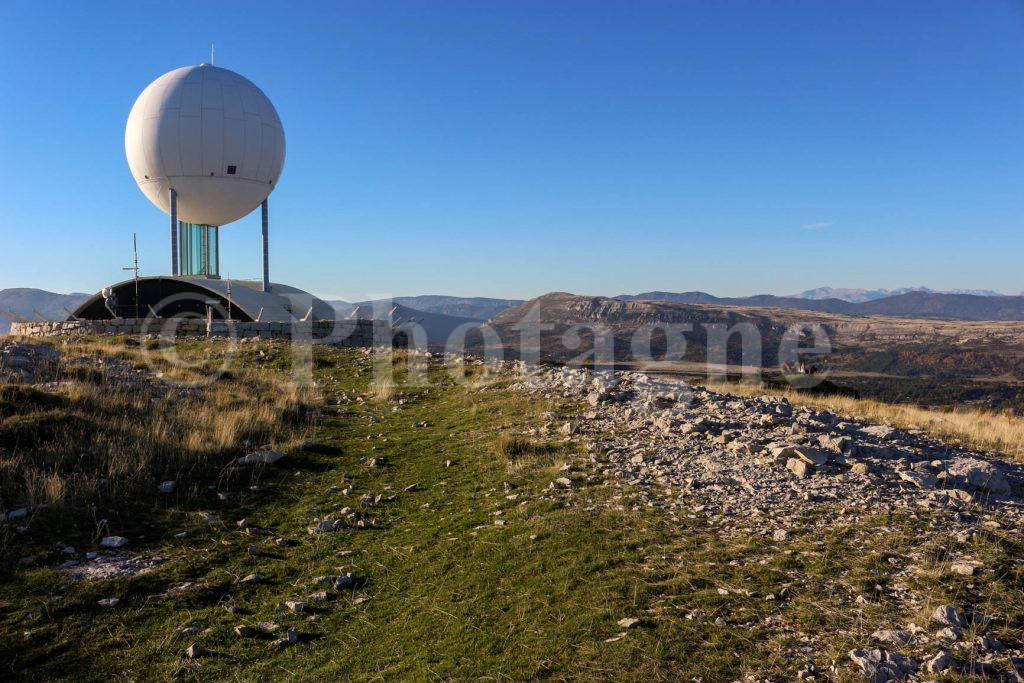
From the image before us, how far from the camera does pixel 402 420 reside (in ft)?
39.4

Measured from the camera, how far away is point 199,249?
29.9 metres

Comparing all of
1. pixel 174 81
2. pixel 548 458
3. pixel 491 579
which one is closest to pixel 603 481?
pixel 548 458

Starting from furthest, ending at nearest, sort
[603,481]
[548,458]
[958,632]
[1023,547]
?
[548,458]
[603,481]
[1023,547]
[958,632]

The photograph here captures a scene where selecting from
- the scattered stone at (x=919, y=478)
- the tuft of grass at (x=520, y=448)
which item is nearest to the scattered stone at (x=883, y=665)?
the scattered stone at (x=919, y=478)

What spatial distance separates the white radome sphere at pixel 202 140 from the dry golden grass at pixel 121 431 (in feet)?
50.5

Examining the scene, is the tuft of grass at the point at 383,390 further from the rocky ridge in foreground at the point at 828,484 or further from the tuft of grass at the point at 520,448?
the tuft of grass at the point at 520,448

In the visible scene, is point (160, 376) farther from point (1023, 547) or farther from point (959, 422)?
point (959, 422)

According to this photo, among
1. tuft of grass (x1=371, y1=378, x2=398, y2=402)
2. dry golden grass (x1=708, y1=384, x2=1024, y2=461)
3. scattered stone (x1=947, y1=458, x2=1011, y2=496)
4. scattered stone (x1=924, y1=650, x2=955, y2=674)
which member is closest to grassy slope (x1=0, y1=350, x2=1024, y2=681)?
scattered stone (x1=924, y1=650, x2=955, y2=674)

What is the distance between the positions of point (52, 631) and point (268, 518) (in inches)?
97.7

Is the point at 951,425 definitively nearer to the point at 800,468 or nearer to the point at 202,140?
the point at 800,468

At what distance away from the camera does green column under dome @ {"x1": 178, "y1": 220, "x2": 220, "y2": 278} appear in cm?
2942

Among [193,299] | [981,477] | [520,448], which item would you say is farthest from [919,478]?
[193,299]

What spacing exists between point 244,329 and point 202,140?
8.51 metres

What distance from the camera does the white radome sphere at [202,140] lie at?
25.9 meters
